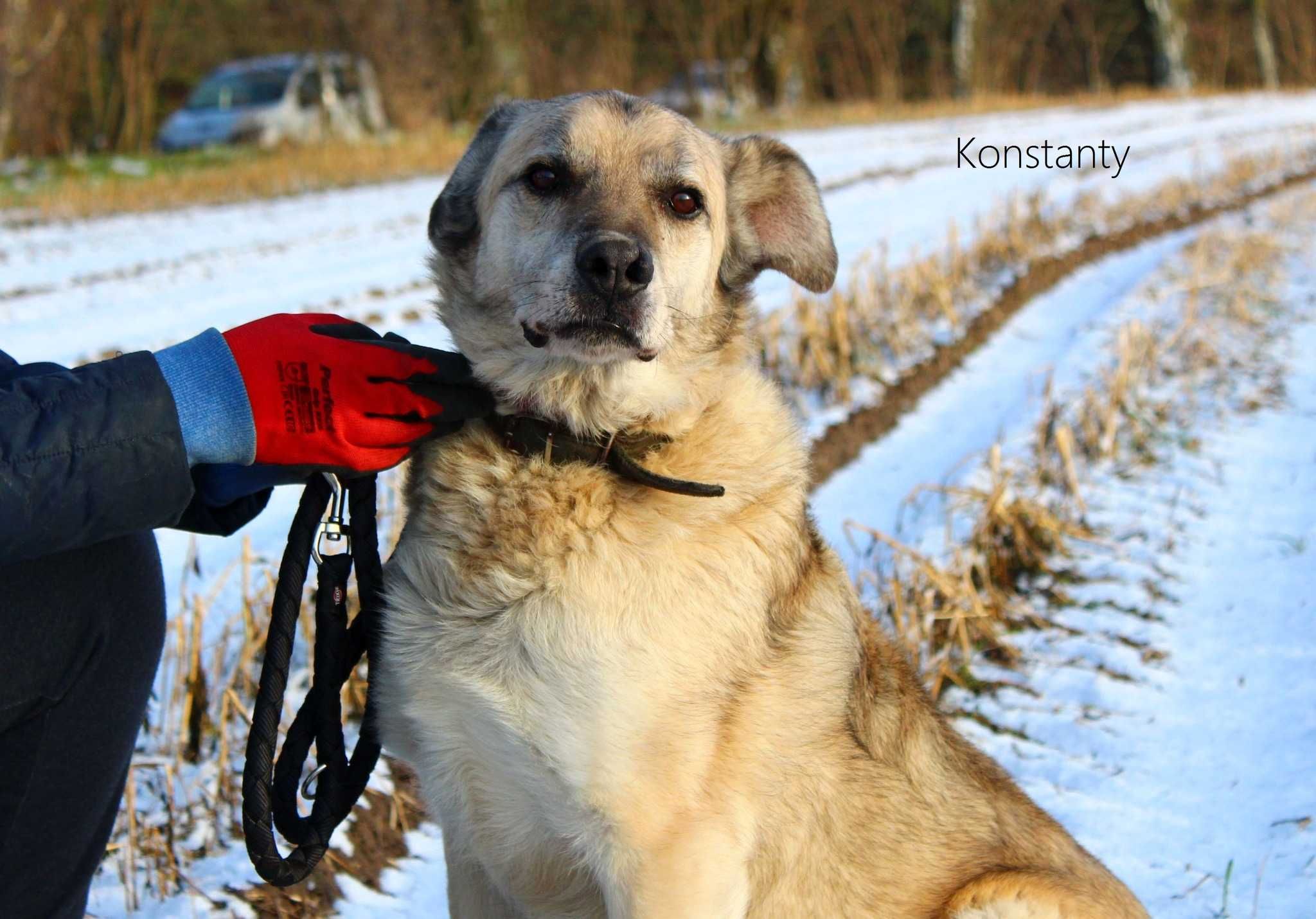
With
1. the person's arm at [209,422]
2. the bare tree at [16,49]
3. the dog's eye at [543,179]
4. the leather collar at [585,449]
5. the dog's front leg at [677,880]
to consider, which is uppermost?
the bare tree at [16,49]

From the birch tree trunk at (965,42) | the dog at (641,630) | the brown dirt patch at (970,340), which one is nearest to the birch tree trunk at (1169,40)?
the birch tree trunk at (965,42)

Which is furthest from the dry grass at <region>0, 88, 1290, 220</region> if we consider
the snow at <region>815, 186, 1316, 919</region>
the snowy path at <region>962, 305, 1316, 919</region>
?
the snowy path at <region>962, 305, 1316, 919</region>

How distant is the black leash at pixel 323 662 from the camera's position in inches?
93.1

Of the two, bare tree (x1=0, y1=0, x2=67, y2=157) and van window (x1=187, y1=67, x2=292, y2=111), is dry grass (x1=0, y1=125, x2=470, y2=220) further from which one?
van window (x1=187, y1=67, x2=292, y2=111)

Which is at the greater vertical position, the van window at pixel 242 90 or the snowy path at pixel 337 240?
the van window at pixel 242 90

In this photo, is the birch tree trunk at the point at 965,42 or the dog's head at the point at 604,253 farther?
the birch tree trunk at the point at 965,42

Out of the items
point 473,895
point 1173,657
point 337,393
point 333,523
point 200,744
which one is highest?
point 337,393

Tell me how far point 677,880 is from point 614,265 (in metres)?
1.12

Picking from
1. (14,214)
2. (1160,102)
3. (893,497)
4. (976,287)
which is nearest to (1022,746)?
(893,497)

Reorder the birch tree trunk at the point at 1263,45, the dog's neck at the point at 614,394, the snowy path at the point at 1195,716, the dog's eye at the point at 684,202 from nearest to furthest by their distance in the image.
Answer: the dog's neck at the point at 614,394
the dog's eye at the point at 684,202
the snowy path at the point at 1195,716
the birch tree trunk at the point at 1263,45

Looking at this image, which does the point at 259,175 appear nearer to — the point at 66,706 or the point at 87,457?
the point at 66,706

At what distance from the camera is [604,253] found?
2.38 meters

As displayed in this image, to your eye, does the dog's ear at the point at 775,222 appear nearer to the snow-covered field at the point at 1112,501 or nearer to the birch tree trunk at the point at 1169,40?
the snow-covered field at the point at 1112,501

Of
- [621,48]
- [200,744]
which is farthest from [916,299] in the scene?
[621,48]
